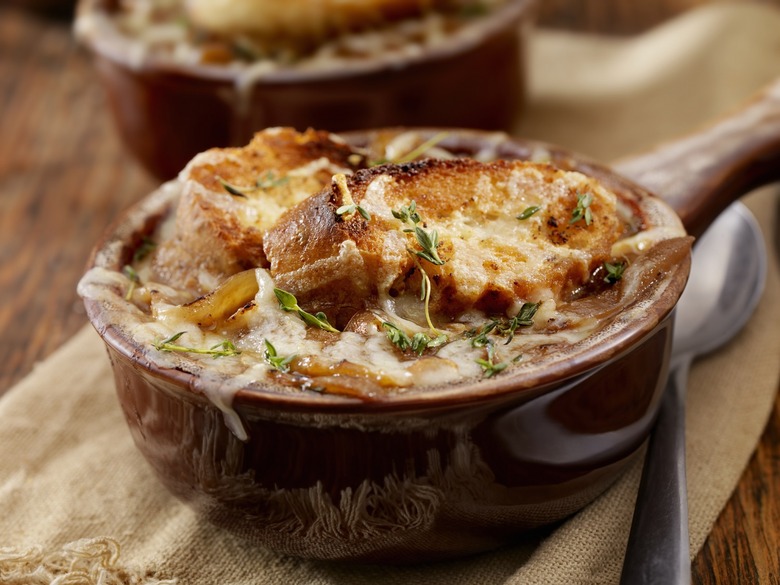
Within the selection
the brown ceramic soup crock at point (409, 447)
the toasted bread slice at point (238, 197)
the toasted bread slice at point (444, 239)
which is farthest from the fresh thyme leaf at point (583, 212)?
the toasted bread slice at point (238, 197)

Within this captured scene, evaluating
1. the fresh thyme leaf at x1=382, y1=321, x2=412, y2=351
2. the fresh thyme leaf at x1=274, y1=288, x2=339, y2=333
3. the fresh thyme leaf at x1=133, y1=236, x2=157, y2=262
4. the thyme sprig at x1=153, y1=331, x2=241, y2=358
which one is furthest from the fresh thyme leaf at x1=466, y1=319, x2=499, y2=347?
the fresh thyme leaf at x1=133, y1=236, x2=157, y2=262

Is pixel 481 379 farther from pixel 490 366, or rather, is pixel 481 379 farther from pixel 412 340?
pixel 412 340

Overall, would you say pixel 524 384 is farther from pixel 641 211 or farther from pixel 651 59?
pixel 651 59

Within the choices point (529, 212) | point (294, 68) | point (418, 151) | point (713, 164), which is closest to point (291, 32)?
point (294, 68)

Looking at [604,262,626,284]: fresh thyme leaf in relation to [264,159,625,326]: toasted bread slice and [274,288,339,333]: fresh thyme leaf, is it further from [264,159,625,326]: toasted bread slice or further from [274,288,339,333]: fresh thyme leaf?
[274,288,339,333]: fresh thyme leaf

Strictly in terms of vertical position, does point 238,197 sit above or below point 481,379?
above

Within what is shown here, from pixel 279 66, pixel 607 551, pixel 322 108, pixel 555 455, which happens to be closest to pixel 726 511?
pixel 607 551
